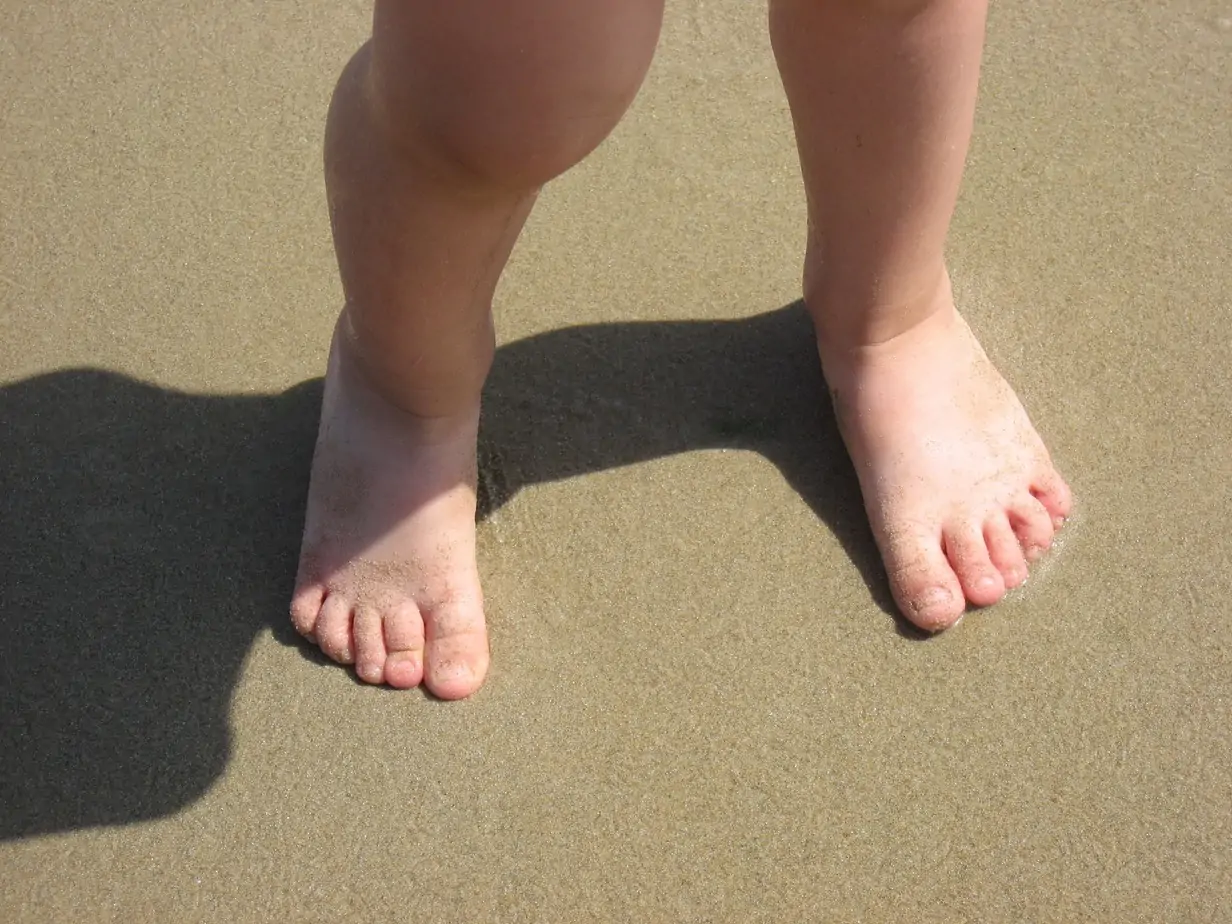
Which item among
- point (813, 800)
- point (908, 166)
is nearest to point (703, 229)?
point (908, 166)

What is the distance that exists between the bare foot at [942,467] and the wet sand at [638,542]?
0.04m

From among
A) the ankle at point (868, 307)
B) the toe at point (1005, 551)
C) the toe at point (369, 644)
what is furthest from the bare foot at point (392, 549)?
the toe at point (1005, 551)

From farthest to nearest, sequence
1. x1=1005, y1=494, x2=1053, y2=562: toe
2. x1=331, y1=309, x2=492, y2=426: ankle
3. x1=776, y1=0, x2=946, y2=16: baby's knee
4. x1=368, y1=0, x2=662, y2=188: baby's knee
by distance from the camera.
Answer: x1=1005, y1=494, x2=1053, y2=562: toe, x1=331, y1=309, x2=492, y2=426: ankle, x1=776, y1=0, x2=946, y2=16: baby's knee, x1=368, y1=0, x2=662, y2=188: baby's knee

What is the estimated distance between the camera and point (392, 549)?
1268 millimetres

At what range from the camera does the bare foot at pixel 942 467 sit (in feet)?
4.16

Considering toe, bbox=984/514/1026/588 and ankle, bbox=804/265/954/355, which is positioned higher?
ankle, bbox=804/265/954/355

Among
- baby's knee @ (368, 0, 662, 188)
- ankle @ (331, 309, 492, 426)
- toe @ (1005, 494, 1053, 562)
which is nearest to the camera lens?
baby's knee @ (368, 0, 662, 188)

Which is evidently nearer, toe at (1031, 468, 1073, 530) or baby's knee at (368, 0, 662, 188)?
baby's knee at (368, 0, 662, 188)

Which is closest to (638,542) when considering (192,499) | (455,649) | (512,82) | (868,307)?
(455,649)

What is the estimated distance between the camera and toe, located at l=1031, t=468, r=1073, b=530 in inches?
51.7

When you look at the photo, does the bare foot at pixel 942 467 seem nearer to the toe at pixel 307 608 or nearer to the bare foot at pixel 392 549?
the bare foot at pixel 392 549

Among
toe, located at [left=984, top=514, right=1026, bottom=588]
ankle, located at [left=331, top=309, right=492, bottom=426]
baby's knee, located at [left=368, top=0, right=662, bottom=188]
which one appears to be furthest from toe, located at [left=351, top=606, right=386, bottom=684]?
toe, located at [left=984, top=514, right=1026, bottom=588]

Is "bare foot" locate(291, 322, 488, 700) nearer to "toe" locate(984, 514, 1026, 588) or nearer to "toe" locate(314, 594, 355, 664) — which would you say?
"toe" locate(314, 594, 355, 664)

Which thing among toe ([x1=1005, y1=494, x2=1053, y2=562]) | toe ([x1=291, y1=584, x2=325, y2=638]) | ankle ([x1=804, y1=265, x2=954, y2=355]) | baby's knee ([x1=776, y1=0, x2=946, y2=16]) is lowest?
toe ([x1=291, y1=584, x2=325, y2=638])
